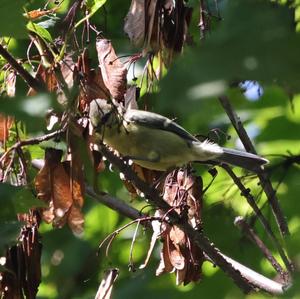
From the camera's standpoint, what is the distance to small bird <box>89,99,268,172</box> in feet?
8.30

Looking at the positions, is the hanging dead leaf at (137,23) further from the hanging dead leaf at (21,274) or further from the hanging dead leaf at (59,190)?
the hanging dead leaf at (21,274)

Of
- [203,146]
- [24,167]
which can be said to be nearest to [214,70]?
[24,167]

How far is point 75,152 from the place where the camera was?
1617mm

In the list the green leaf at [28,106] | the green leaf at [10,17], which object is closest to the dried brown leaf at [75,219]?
the green leaf at [10,17]

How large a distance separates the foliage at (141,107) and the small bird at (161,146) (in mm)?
85

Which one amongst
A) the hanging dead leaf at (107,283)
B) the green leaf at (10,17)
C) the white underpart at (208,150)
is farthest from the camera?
the white underpart at (208,150)

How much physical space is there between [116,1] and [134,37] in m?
0.84

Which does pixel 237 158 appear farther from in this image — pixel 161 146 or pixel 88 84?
pixel 88 84

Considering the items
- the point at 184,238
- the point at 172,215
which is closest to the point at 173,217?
the point at 172,215

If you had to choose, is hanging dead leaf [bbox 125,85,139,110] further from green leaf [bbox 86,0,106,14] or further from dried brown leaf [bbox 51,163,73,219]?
dried brown leaf [bbox 51,163,73,219]

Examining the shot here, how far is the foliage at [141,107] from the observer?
502 mm

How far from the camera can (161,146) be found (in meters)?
2.81

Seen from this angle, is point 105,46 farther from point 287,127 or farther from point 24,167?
point 287,127

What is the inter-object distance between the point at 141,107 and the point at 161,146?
1.01 feet
